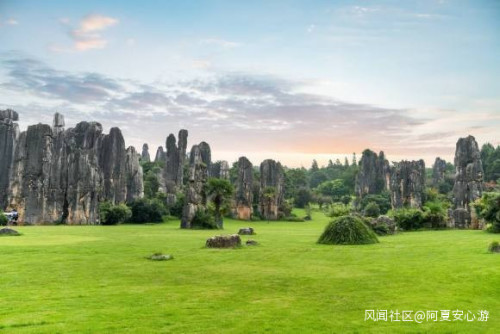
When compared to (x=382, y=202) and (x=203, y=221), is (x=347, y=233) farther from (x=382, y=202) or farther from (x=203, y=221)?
(x=382, y=202)

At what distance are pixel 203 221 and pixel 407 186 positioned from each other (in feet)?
134

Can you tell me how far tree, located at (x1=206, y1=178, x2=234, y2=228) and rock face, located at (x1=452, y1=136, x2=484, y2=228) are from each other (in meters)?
31.7

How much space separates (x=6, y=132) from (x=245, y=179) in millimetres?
46387

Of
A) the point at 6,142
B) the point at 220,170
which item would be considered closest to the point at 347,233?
the point at 6,142

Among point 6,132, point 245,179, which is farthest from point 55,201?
point 245,179

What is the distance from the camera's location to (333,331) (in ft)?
31.8

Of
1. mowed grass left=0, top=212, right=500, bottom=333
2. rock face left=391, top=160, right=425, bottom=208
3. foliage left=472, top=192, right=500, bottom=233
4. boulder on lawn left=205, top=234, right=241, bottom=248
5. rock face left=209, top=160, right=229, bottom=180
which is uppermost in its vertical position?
rock face left=209, top=160, right=229, bottom=180

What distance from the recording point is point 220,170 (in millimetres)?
104062

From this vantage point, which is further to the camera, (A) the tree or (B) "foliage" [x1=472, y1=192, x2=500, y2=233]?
(A) the tree

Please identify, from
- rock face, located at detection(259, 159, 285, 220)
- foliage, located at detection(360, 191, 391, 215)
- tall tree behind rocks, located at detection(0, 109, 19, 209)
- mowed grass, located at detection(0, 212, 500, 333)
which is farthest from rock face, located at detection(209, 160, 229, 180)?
mowed grass, located at detection(0, 212, 500, 333)

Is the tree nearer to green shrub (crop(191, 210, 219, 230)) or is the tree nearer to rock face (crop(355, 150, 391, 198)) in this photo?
green shrub (crop(191, 210, 219, 230))

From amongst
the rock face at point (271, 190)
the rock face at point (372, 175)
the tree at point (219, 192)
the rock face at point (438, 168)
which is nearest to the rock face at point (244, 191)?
the rock face at point (271, 190)

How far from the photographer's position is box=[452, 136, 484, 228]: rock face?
60250 millimetres

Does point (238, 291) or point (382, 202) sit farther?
point (382, 202)
